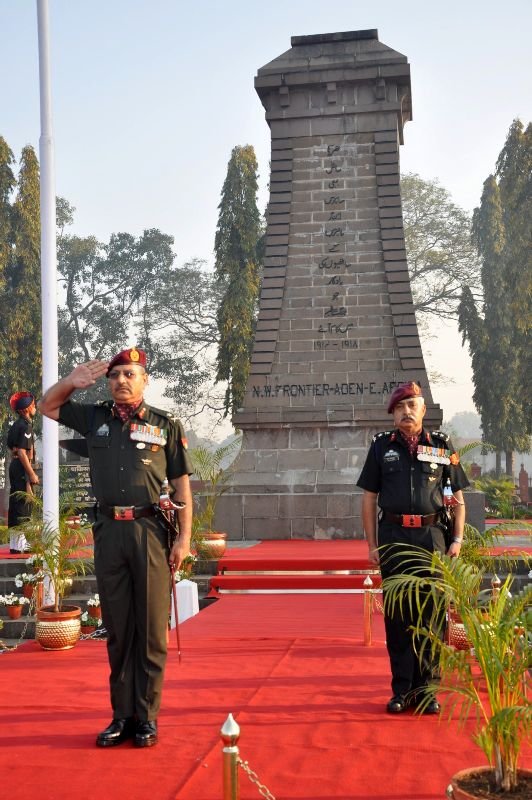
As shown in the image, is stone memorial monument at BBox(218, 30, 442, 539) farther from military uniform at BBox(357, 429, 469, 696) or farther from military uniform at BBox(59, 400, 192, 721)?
military uniform at BBox(59, 400, 192, 721)

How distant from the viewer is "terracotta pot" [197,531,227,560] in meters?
9.83

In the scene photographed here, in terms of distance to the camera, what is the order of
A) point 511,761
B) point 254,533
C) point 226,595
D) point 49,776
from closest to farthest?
point 511,761 → point 49,776 → point 226,595 → point 254,533

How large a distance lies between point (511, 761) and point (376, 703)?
1895 millimetres

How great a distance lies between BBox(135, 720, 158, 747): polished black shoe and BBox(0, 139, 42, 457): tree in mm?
22880

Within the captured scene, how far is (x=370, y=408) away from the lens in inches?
519

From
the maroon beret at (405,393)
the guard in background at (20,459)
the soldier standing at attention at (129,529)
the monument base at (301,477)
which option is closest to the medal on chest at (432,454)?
the maroon beret at (405,393)

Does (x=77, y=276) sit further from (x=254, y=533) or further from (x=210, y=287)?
(x=254, y=533)

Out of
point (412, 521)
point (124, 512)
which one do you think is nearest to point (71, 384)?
point (124, 512)

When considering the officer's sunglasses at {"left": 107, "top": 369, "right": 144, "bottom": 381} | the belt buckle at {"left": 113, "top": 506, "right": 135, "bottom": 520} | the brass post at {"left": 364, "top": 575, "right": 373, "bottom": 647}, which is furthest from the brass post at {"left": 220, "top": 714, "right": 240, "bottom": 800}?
the brass post at {"left": 364, "top": 575, "right": 373, "bottom": 647}

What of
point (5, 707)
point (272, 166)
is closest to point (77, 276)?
point (272, 166)

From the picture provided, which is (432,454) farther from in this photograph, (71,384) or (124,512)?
(71,384)

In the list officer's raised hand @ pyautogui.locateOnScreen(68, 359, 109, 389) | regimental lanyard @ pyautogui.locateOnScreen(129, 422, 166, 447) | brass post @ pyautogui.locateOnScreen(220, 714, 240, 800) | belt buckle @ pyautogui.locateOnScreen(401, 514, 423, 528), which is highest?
officer's raised hand @ pyautogui.locateOnScreen(68, 359, 109, 389)

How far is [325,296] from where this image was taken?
44.8 feet

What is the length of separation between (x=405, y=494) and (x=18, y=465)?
25.3 feet
